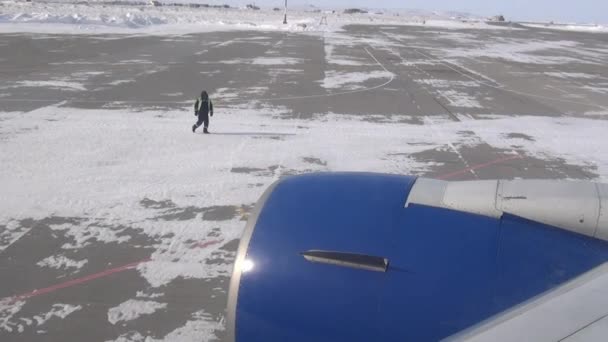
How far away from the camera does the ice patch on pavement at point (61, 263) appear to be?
6.35 m

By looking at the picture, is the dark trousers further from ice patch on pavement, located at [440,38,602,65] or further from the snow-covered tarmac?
ice patch on pavement, located at [440,38,602,65]

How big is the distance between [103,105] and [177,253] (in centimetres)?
1043

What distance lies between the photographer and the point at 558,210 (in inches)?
129

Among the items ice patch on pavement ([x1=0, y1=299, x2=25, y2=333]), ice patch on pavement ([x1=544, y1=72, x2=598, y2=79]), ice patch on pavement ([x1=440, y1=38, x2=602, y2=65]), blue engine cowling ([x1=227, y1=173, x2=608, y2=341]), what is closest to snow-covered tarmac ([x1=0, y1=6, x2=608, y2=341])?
ice patch on pavement ([x1=0, y1=299, x2=25, y2=333])

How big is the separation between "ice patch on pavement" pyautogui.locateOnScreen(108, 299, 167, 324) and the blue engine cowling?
2678 millimetres

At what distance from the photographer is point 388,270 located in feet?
9.73

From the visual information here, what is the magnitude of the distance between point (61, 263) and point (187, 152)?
5080mm

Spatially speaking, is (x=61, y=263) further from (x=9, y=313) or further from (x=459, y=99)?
(x=459, y=99)

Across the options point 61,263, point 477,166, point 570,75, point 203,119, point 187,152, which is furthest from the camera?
point 570,75

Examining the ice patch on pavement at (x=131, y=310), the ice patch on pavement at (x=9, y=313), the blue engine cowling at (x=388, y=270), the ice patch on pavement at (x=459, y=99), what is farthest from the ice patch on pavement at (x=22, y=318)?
the ice patch on pavement at (x=459, y=99)

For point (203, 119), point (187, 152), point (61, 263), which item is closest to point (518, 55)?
point (203, 119)

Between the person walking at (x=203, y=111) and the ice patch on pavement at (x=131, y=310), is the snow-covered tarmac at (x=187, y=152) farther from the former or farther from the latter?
the person walking at (x=203, y=111)

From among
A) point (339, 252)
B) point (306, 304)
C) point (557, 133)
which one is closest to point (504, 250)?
point (339, 252)

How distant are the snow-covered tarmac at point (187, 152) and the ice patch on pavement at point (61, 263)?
25 mm
